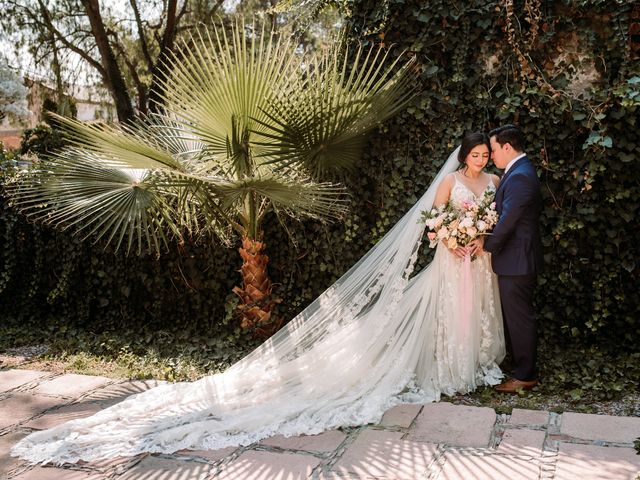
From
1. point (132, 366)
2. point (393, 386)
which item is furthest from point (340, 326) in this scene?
point (132, 366)

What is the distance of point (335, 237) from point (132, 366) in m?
2.06

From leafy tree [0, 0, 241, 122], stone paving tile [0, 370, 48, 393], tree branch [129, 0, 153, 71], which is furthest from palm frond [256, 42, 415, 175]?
tree branch [129, 0, 153, 71]

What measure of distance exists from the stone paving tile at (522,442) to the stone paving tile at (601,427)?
6.4 inches

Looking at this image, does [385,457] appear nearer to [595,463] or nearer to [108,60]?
[595,463]

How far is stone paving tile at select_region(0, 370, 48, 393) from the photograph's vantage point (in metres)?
4.66

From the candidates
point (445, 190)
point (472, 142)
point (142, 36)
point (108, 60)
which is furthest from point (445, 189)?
point (142, 36)

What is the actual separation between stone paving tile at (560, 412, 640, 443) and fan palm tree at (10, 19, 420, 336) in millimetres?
2134

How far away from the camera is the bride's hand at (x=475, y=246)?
4102 mm

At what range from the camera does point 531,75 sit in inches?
180

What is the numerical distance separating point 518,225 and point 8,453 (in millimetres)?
3378

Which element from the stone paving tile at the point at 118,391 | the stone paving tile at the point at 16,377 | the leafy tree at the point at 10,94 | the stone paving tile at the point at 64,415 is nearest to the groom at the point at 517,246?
the stone paving tile at the point at 118,391

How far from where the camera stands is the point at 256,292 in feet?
17.1

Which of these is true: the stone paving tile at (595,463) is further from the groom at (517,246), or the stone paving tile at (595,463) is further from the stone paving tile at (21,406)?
the stone paving tile at (21,406)

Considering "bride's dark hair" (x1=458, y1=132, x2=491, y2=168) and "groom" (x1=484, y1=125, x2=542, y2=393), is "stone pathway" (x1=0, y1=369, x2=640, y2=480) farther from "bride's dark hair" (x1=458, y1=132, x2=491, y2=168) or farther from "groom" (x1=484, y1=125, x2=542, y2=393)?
"bride's dark hair" (x1=458, y1=132, x2=491, y2=168)
